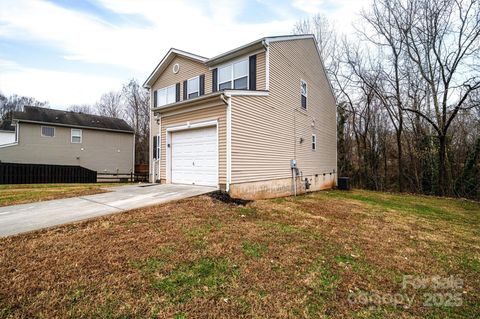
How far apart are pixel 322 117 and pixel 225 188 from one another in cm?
964

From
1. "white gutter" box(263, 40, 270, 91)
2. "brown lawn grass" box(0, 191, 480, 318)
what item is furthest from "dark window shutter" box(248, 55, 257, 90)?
"brown lawn grass" box(0, 191, 480, 318)

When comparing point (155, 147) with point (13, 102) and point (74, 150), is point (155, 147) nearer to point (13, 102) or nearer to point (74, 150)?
point (74, 150)

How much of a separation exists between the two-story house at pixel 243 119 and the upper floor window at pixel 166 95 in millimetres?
59

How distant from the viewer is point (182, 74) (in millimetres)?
12539

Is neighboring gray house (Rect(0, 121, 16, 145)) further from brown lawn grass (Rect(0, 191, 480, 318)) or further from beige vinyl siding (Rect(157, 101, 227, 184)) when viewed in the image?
brown lawn grass (Rect(0, 191, 480, 318))

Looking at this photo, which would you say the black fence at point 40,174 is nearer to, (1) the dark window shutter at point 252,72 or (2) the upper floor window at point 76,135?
(2) the upper floor window at point 76,135

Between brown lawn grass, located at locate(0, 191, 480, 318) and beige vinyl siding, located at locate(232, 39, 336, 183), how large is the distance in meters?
3.31

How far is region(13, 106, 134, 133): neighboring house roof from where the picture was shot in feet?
57.0

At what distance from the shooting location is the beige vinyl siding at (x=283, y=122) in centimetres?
845

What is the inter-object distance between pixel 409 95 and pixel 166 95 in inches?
646

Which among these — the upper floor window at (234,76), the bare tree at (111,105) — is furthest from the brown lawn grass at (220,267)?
the bare tree at (111,105)

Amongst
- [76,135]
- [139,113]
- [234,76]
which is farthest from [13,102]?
[234,76]

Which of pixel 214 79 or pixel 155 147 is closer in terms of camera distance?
pixel 214 79

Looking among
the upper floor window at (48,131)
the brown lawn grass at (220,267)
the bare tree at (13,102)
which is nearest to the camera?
the brown lawn grass at (220,267)
